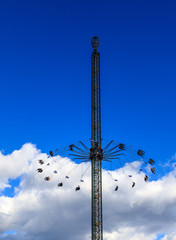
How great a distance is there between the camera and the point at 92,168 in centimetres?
11894

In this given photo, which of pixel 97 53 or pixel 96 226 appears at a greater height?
pixel 97 53

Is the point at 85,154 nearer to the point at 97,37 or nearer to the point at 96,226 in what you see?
the point at 96,226

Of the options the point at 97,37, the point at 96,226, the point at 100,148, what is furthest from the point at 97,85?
the point at 96,226

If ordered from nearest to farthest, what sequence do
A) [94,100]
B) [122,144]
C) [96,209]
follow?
[122,144]
[96,209]
[94,100]

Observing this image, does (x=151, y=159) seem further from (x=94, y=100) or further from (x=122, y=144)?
(x=94, y=100)

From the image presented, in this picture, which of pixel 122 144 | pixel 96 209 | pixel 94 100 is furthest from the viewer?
pixel 94 100

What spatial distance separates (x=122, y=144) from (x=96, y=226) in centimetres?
Result: 2668

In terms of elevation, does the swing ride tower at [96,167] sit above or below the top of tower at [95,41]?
below

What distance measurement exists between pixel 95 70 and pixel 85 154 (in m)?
34.8

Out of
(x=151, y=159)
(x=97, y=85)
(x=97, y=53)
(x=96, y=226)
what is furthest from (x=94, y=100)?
(x=96, y=226)

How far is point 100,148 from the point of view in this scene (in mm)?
117625

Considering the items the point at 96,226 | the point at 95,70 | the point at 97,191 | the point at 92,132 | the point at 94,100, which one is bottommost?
the point at 96,226

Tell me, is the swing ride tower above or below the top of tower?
below

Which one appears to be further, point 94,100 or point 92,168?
point 94,100
